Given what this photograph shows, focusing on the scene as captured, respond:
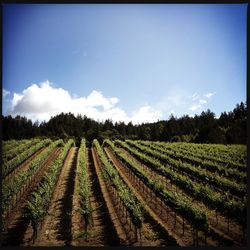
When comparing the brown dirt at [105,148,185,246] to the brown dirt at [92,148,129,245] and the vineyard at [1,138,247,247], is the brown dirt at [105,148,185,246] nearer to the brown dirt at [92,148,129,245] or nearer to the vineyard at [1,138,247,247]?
the vineyard at [1,138,247,247]


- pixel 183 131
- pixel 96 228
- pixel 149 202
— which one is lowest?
pixel 96 228

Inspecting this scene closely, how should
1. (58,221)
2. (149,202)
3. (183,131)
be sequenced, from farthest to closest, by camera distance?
1. (183,131)
2. (149,202)
3. (58,221)

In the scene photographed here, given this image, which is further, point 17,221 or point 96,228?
point 17,221

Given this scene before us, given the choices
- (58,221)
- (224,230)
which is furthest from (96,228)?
(224,230)

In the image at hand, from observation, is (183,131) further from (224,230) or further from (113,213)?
(224,230)

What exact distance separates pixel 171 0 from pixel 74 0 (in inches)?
135

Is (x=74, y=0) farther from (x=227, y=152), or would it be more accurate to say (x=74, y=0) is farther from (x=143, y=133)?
(x=143, y=133)

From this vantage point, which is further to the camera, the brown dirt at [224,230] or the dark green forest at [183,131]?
the dark green forest at [183,131]

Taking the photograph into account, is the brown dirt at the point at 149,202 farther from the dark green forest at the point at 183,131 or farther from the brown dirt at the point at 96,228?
the dark green forest at the point at 183,131

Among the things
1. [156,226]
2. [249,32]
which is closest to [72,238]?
[156,226]

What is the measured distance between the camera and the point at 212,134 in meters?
52.2

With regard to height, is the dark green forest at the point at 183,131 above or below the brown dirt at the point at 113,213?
above

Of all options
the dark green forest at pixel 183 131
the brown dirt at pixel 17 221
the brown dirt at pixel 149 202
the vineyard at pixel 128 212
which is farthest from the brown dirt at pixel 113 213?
the dark green forest at pixel 183 131

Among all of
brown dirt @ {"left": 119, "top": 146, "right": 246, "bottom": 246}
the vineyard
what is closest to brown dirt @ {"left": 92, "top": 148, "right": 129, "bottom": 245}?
the vineyard
